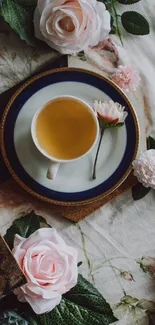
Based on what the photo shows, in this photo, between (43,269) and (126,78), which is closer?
(43,269)

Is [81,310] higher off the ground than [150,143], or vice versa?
[150,143]

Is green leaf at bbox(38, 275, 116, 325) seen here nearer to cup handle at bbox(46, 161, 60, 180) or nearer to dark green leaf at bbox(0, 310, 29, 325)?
dark green leaf at bbox(0, 310, 29, 325)

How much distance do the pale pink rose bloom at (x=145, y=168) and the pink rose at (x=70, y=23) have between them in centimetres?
19

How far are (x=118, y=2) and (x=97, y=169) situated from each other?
29cm

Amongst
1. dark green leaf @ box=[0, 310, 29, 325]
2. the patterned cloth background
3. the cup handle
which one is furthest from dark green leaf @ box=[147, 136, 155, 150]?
dark green leaf @ box=[0, 310, 29, 325]

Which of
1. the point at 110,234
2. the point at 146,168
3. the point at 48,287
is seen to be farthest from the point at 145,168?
the point at 48,287

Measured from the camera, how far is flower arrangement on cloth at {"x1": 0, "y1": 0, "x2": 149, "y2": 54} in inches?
40.8

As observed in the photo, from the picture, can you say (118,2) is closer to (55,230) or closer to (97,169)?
(97,169)

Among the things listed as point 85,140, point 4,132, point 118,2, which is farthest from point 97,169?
point 118,2

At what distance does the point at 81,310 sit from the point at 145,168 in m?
0.23

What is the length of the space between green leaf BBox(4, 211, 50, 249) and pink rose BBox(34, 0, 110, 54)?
0.86ft

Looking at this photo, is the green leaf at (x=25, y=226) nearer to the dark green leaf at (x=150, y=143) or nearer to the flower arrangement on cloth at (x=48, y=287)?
the flower arrangement on cloth at (x=48, y=287)

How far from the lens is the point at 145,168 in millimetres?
1024

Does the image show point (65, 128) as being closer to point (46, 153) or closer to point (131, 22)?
point (46, 153)
